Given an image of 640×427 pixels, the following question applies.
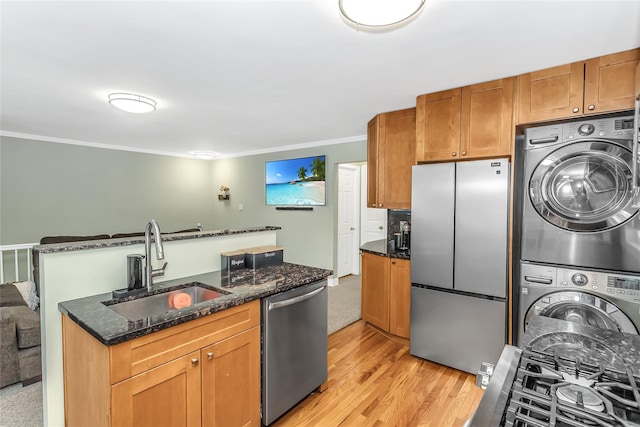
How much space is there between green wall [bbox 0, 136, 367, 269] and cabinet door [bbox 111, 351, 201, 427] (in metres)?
3.68

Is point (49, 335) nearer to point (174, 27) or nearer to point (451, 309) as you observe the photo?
point (174, 27)

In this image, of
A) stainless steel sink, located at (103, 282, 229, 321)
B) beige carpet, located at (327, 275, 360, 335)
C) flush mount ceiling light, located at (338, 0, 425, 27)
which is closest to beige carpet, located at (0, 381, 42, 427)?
stainless steel sink, located at (103, 282, 229, 321)

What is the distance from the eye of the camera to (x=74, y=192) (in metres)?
5.07

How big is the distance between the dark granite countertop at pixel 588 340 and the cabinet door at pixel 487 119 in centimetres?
159

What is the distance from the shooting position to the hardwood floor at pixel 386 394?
2053 millimetres

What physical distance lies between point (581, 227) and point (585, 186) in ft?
0.94

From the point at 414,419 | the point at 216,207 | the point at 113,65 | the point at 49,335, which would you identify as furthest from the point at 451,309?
the point at 216,207

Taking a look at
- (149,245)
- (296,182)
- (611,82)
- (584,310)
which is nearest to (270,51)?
(149,245)

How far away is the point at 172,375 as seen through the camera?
1.42 m

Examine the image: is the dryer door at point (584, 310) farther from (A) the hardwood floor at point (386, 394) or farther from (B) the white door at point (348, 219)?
(B) the white door at point (348, 219)

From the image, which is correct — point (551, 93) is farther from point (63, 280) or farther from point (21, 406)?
point (21, 406)

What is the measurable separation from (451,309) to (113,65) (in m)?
3.29

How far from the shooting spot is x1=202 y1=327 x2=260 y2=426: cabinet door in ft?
5.16

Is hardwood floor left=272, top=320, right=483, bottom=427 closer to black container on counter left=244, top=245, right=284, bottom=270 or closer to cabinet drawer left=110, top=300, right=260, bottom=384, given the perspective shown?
cabinet drawer left=110, top=300, right=260, bottom=384
